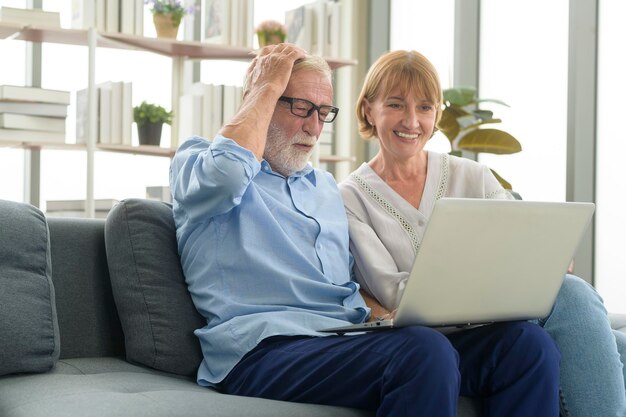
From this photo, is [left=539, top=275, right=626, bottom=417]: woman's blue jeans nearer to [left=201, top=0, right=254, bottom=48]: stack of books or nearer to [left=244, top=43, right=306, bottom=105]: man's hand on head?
[left=244, top=43, right=306, bottom=105]: man's hand on head

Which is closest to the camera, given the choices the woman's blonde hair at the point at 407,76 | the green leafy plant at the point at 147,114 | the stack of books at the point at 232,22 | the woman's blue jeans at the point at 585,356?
the woman's blue jeans at the point at 585,356

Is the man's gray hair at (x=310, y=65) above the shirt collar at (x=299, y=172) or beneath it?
above

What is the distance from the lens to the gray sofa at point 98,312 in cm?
178

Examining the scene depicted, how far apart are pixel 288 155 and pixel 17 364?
0.75 m

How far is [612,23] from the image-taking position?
4.10 m

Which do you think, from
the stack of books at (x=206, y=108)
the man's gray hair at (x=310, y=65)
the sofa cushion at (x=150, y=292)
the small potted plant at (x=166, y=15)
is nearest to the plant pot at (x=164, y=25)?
the small potted plant at (x=166, y=15)

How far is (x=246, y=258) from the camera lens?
6.36 feet

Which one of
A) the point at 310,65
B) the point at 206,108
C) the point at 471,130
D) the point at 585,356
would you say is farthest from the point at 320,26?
the point at 585,356

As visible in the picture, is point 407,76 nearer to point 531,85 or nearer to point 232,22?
point 232,22

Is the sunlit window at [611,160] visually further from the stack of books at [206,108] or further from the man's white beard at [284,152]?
the man's white beard at [284,152]

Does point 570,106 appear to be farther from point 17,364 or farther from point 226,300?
point 17,364

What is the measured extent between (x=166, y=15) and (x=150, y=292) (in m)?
2.48

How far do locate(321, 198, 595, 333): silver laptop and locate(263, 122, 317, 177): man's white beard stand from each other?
1.68 feet

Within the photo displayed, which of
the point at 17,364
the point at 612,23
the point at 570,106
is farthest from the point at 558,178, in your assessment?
the point at 17,364
